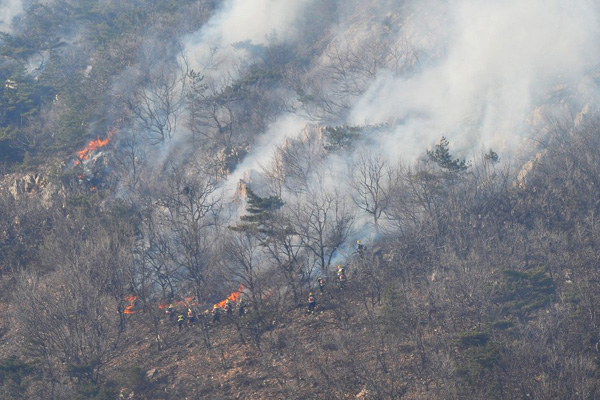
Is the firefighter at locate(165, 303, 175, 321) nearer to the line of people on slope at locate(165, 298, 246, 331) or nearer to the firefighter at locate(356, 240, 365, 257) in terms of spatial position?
the line of people on slope at locate(165, 298, 246, 331)

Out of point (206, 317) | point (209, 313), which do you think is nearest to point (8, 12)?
A: point (209, 313)

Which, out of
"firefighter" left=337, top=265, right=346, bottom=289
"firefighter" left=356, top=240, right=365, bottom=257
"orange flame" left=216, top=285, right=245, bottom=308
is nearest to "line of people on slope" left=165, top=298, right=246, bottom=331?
"orange flame" left=216, top=285, right=245, bottom=308

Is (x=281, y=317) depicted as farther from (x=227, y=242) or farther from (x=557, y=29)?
(x=557, y=29)

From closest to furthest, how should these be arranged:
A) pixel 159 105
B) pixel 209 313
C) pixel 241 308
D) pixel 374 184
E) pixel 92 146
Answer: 1. pixel 241 308
2. pixel 209 313
3. pixel 374 184
4. pixel 92 146
5. pixel 159 105

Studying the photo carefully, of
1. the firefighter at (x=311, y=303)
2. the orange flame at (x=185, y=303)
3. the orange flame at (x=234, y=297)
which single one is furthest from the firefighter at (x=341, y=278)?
the orange flame at (x=185, y=303)

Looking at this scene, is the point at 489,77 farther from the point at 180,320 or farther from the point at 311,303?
the point at 180,320

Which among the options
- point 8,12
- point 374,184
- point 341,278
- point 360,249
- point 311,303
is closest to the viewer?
point 311,303

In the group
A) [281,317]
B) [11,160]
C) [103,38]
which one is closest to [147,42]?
[103,38]

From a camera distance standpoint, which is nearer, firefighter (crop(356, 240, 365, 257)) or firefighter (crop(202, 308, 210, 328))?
firefighter (crop(202, 308, 210, 328))
